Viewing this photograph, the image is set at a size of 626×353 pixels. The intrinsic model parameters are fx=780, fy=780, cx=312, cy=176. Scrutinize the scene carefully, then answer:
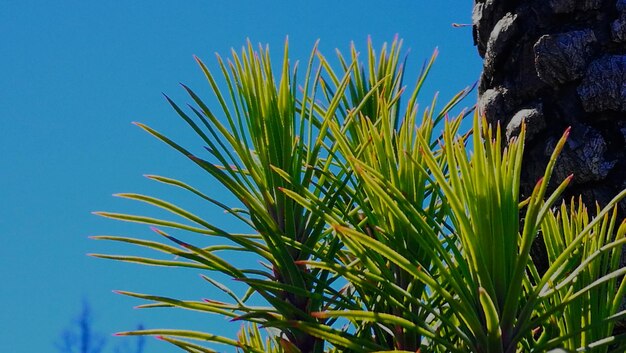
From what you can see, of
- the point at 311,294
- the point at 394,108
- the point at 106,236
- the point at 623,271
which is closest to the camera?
the point at 623,271

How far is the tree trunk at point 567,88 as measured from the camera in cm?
101

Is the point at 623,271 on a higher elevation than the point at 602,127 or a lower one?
lower

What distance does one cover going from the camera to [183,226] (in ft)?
3.09

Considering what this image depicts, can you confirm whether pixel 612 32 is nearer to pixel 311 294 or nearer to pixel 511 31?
pixel 511 31

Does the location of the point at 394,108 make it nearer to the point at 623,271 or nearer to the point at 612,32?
the point at 612,32

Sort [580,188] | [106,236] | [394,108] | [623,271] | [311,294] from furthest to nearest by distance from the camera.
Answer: [394,108], [580,188], [106,236], [311,294], [623,271]

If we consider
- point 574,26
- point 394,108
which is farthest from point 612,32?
point 394,108

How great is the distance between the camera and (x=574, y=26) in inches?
42.3

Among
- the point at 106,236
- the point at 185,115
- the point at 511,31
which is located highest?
the point at 511,31

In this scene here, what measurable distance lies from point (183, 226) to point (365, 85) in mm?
454

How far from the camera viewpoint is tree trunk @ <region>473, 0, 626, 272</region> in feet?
3.33

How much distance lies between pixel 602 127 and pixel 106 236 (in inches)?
25.5

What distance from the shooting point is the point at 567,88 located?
1.04m

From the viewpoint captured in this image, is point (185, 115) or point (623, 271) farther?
point (185, 115)
